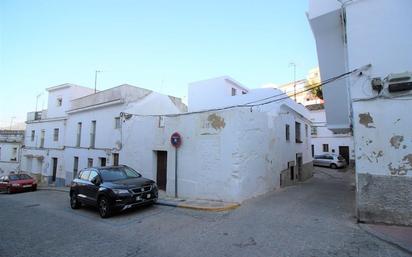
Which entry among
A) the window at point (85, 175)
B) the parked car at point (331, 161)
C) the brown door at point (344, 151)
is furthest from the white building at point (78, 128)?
the brown door at point (344, 151)

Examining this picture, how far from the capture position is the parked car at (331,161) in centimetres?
2470

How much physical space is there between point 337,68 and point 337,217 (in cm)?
570

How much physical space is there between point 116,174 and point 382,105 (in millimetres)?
8799

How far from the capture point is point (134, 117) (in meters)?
14.0

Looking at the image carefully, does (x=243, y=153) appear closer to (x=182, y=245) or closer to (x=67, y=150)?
(x=182, y=245)

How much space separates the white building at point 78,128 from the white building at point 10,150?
138 inches

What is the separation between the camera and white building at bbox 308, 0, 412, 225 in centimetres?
584

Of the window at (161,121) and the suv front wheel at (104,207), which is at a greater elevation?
the window at (161,121)

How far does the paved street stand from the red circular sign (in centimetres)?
276

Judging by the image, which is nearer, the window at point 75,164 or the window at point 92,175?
the window at point 92,175

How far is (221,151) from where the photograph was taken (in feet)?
30.9

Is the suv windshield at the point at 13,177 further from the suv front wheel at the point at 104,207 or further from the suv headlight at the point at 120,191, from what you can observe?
the suv headlight at the point at 120,191

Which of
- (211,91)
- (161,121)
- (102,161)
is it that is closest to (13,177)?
(102,161)

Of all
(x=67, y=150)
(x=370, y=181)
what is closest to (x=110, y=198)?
(x=370, y=181)
